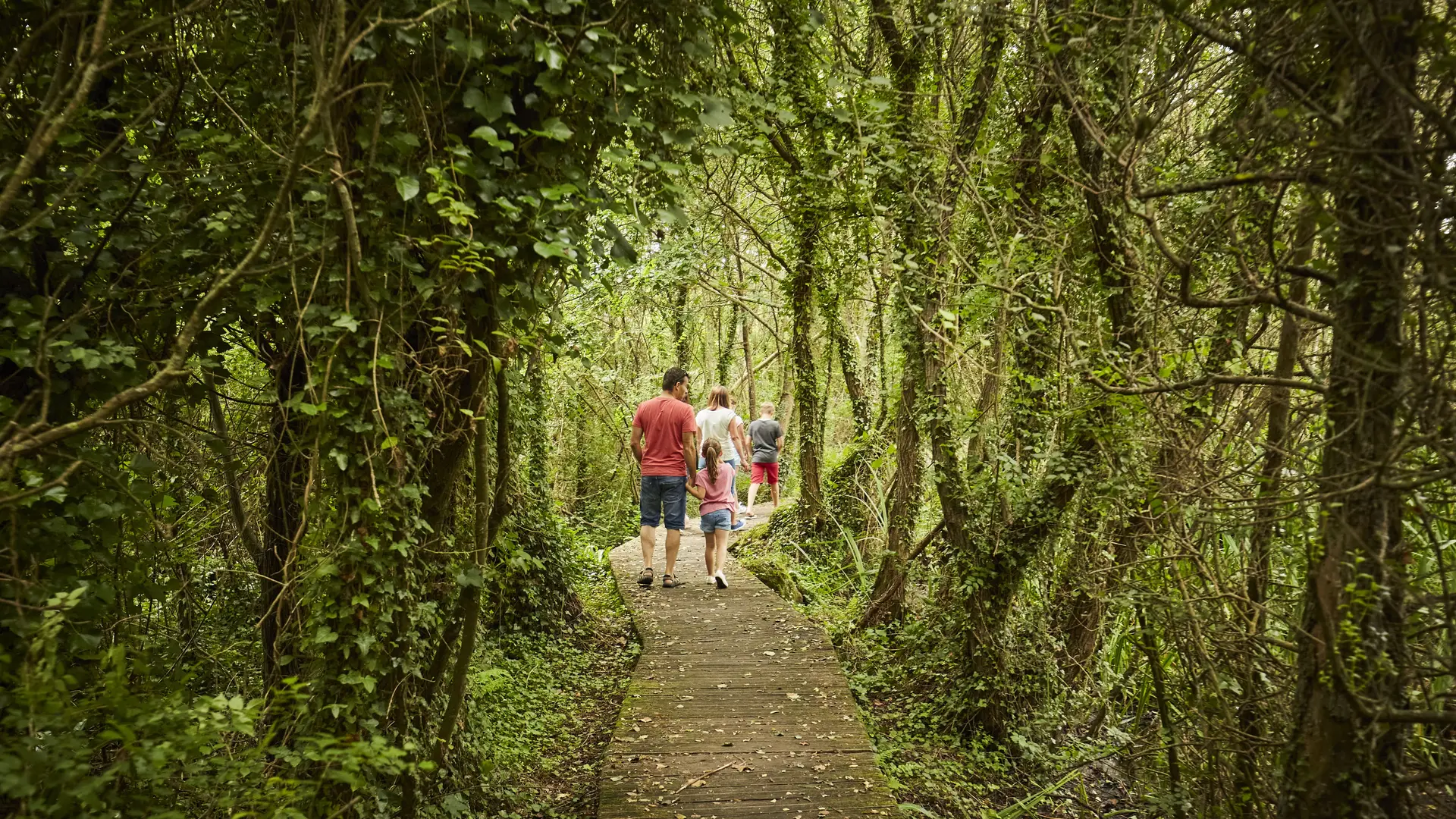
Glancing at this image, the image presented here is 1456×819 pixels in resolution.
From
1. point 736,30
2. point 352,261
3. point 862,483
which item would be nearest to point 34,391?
point 352,261

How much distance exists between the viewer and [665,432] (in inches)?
283

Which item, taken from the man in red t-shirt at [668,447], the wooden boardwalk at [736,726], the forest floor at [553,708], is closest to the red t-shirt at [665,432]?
the man in red t-shirt at [668,447]

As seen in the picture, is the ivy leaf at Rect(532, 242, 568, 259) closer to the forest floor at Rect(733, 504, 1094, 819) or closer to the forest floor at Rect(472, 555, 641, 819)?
the forest floor at Rect(472, 555, 641, 819)

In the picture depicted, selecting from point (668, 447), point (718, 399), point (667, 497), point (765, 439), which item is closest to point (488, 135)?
point (668, 447)

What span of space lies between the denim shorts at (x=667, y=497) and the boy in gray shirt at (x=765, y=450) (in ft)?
15.3

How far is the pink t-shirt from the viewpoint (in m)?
7.92

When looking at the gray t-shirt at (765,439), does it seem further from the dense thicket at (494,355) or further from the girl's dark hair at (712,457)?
the dense thicket at (494,355)

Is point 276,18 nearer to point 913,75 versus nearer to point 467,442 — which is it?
point 467,442

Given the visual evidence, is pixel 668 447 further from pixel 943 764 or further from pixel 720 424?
pixel 943 764

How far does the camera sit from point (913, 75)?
617 cm

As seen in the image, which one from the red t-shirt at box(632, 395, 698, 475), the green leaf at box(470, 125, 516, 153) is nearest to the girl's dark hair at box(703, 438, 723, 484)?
the red t-shirt at box(632, 395, 698, 475)

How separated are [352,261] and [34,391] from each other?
1086 millimetres

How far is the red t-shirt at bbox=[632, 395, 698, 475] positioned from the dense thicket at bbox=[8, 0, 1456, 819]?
1.97 meters

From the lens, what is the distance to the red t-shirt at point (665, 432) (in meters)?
7.18
